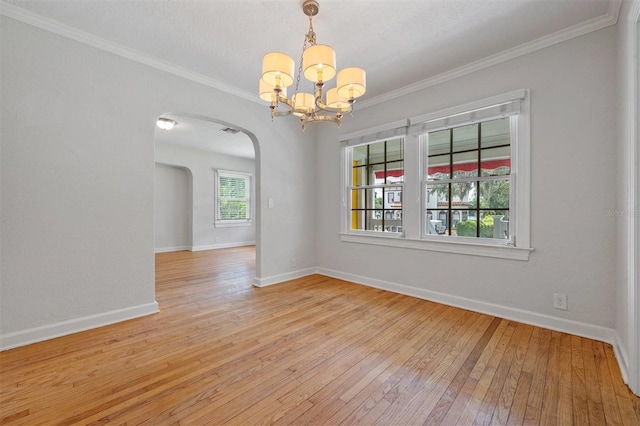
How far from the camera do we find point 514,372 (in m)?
1.83

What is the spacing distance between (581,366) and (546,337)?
450 mm

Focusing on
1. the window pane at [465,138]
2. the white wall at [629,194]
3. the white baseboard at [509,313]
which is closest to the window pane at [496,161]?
the window pane at [465,138]

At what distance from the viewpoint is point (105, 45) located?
258 centimetres

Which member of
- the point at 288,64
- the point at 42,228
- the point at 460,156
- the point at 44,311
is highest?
the point at 288,64

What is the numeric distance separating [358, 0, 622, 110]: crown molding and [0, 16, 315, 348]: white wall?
2.67 meters

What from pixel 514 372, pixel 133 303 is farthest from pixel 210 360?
pixel 514 372

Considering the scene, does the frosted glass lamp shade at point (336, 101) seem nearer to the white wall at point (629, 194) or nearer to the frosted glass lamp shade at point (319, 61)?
the frosted glass lamp shade at point (319, 61)

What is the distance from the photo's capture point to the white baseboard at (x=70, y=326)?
217 cm

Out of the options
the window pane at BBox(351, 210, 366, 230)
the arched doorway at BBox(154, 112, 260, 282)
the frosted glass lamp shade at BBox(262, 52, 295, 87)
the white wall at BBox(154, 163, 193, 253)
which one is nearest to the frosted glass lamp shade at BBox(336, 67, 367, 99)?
the frosted glass lamp shade at BBox(262, 52, 295, 87)

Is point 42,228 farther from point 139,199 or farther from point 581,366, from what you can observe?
point 581,366

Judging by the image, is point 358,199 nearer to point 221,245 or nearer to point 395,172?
point 395,172

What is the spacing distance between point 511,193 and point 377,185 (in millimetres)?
1641

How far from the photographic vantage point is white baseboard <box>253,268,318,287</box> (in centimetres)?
384

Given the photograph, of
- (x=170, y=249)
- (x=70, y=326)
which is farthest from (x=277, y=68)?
(x=170, y=249)
